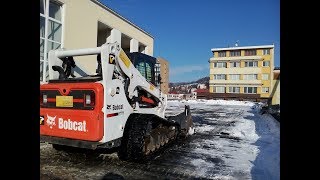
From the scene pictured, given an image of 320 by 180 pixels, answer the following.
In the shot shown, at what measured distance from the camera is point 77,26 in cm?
1363

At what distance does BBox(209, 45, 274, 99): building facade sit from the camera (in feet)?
185

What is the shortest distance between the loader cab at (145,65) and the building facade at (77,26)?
5195 mm

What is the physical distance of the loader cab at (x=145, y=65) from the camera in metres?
7.51

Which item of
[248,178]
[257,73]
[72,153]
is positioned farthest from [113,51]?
[257,73]

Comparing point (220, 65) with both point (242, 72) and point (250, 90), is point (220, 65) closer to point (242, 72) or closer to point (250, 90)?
point (242, 72)

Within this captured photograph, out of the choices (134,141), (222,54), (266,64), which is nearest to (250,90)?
(266,64)

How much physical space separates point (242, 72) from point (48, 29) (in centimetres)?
5149

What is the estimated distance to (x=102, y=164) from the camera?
240 inches

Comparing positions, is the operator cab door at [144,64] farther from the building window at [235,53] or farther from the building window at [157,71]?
the building window at [235,53]

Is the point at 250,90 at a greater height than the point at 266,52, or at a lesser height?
lesser

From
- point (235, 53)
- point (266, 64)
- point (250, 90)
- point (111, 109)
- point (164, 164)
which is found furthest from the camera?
point (235, 53)
